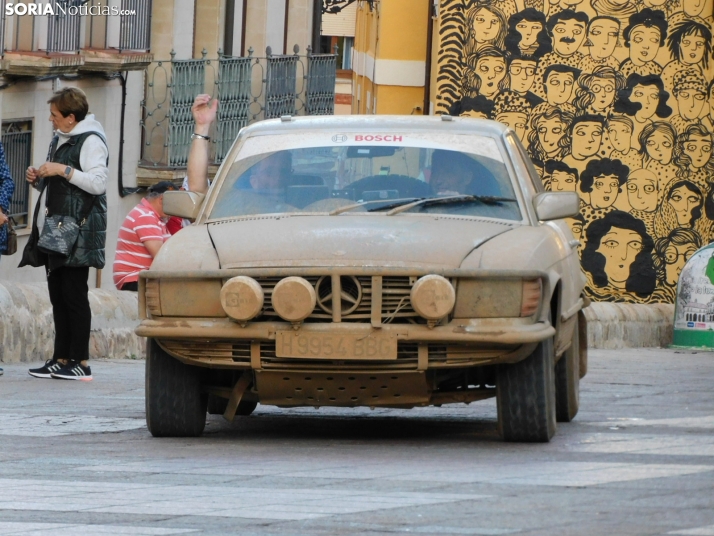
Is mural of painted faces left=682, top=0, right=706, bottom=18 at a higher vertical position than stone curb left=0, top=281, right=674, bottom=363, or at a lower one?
higher

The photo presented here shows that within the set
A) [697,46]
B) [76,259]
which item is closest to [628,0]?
[697,46]

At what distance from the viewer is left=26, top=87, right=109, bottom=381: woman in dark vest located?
38.9 ft

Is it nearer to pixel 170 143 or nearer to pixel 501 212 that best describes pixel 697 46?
pixel 170 143

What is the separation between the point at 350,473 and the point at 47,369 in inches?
206

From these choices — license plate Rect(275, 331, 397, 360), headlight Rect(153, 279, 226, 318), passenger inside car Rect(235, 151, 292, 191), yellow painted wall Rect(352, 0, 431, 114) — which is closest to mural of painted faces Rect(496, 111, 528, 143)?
yellow painted wall Rect(352, 0, 431, 114)

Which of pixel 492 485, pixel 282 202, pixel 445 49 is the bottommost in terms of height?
pixel 492 485

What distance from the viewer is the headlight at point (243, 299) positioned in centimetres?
813

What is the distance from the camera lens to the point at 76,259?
11820 millimetres

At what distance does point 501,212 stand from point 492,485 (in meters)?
2.53

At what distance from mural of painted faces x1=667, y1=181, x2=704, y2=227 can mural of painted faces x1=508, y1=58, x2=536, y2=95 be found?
2.72m

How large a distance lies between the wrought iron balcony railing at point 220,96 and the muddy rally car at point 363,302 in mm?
20310

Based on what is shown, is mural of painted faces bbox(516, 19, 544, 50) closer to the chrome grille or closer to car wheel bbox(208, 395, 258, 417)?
car wheel bbox(208, 395, 258, 417)

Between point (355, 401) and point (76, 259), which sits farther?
point (76, 259)

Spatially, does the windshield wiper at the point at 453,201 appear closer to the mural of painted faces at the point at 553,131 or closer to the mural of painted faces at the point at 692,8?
the mural of painted faces at the point at 553,131
